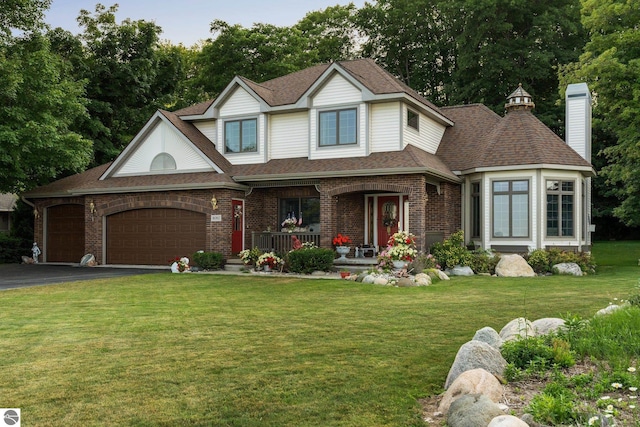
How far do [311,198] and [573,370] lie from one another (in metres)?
16.0

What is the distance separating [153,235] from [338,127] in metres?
8.13

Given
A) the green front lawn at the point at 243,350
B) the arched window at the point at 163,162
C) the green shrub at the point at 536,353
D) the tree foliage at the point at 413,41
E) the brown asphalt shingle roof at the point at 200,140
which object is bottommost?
the green front lawn at the point at 243,350

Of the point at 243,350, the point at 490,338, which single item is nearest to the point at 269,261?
the point at 243,350

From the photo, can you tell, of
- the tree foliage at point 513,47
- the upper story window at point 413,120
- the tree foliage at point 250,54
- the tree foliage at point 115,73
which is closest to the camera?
the upper story window at point 413,120

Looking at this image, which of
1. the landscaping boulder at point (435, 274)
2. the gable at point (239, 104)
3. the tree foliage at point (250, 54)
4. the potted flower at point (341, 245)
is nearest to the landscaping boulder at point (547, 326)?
the landscaping boulder at point (435, 274)

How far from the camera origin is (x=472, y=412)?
14.0ft

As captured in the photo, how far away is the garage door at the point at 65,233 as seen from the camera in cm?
2419

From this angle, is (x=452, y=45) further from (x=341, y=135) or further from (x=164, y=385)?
(x=164, y=385)

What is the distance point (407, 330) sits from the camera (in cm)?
823

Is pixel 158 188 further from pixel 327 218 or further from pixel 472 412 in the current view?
pixel 472 412

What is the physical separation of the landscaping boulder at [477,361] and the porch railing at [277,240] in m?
13.8

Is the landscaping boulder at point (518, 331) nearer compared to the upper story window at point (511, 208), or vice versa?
the landscaping boulder at point (518, 331)

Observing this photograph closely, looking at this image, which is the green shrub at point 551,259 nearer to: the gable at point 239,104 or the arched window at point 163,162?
the gable at point 239,104

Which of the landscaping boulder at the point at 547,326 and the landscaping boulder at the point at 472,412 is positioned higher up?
the landscaping boulder at the point at 547,326
